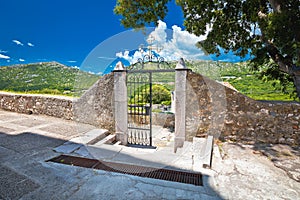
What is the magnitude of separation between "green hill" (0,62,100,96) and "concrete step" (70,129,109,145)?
2685 mm

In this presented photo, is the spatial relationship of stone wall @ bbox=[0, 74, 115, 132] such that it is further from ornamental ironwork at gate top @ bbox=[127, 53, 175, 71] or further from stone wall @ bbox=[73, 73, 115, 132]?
ornamental ironwork at gate top @ bbox=[127, 53, 175, 71]

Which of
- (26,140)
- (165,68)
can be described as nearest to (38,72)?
(26,140)

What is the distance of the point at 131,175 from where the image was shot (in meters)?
2.75

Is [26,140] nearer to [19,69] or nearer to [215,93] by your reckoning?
[215,93]

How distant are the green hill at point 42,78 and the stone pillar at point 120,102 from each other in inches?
90.0

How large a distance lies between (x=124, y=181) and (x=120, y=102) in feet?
9.69

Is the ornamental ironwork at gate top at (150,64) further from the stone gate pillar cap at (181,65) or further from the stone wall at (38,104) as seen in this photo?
the stone wall at (38,104)

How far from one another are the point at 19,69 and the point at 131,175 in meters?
12.3

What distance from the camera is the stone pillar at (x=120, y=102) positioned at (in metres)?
5.12

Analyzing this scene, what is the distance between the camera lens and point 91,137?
15.1ft

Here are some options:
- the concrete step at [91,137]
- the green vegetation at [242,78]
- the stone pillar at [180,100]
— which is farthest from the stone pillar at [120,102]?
the green vegetation at [242,78]

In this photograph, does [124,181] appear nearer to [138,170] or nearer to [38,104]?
[138,170]

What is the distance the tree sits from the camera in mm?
3724

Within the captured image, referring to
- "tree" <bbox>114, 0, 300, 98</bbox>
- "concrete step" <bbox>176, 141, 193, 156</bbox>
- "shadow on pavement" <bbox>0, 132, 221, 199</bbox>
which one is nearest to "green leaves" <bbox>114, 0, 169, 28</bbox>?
"tree" <bbox>114, 0, 300, 98</bbox>
